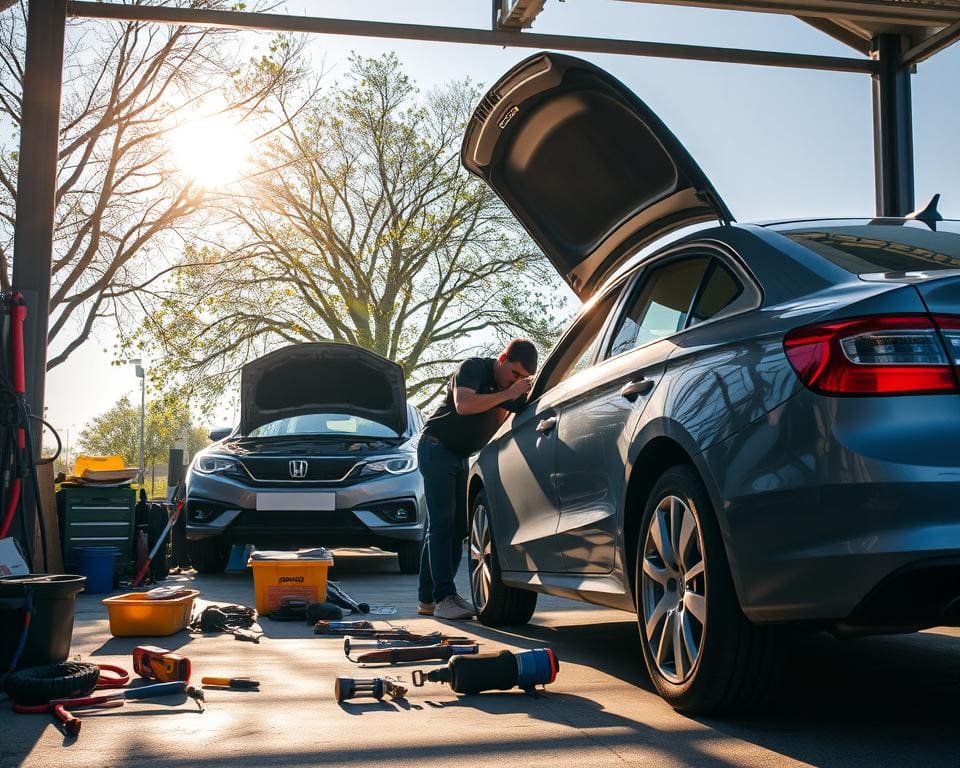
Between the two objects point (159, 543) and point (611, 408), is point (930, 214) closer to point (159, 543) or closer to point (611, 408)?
point (611, 408)

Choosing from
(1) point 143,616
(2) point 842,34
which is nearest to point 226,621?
(1) point 143,616

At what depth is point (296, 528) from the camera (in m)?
9.20

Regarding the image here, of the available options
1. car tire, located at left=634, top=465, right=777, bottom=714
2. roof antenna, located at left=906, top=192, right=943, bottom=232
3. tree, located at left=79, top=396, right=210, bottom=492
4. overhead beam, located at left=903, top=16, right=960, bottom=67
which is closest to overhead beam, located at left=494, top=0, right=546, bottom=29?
overhead beam, located at left=903, top=16, right=960, bottom=67

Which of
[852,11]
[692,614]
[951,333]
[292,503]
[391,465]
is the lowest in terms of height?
[692,614]

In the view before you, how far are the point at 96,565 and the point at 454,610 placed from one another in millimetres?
3408

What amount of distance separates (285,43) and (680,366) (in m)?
21.4

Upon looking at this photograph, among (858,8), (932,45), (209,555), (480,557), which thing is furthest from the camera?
(932,45)

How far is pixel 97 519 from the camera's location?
919 cm

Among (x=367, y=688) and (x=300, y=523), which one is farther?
(x=300, y=523)

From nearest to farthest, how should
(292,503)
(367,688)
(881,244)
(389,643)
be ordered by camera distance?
(881,244) < (367,688) < (389,643) < (292,503)

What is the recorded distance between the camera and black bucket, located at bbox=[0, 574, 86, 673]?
4102mm

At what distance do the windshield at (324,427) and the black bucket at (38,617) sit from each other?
5.76 metres

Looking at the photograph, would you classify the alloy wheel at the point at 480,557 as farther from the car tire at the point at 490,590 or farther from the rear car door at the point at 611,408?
the rear car door at the point at 611,408

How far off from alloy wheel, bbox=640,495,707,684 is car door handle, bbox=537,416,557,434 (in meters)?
1.23
